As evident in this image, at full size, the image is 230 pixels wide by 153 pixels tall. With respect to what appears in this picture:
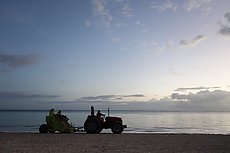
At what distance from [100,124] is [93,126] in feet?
1.43

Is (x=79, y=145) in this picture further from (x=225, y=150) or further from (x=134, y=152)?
(x=225, y=150)

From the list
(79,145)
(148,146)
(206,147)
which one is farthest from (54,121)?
(206,147)

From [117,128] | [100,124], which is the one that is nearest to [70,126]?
[100,124]

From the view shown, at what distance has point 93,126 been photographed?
69.4 ft

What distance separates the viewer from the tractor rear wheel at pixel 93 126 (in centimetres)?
2106

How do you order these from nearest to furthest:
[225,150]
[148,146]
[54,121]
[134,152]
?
[134,152] → [225,150] → [148,146] → [54,121]

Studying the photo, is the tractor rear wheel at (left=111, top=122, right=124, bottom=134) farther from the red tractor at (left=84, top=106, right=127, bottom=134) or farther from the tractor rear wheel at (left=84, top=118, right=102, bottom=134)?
the tractor rear wheel at (left=84, top=118, right=102, bottom=134)

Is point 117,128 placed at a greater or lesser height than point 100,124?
lesser

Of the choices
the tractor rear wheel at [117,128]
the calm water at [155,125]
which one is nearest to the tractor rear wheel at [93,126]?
the tractor rear wheel at [117,128]

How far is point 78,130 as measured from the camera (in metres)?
21.6

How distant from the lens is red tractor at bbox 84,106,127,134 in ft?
69.3

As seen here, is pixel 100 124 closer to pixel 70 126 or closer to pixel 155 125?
pixel 70 126

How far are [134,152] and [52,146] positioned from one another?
11.5 ft

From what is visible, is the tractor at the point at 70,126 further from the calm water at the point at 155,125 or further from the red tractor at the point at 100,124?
the calm water at the point at 155,125
